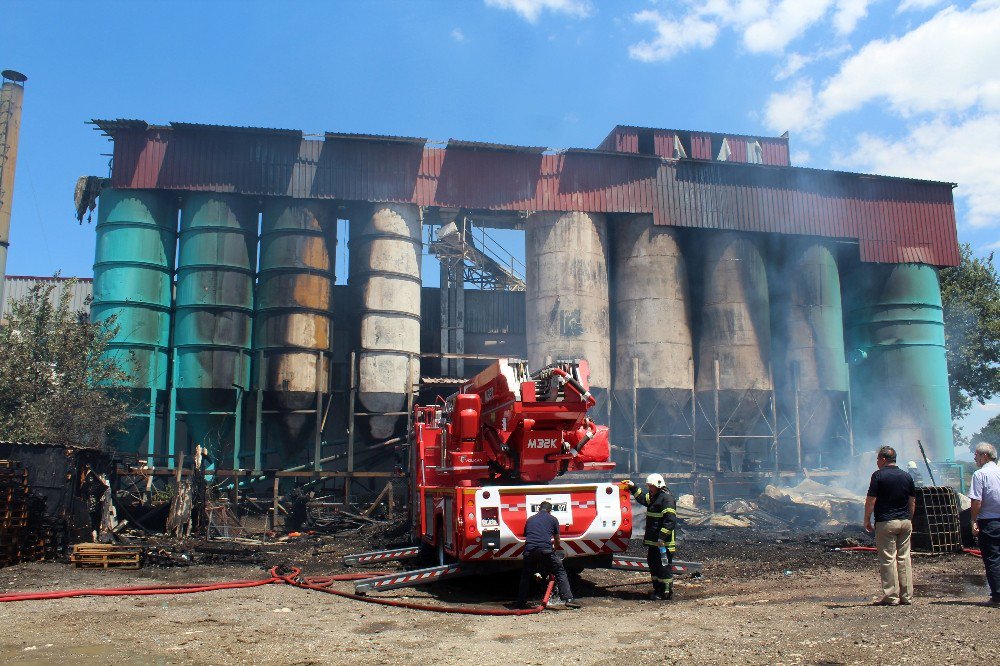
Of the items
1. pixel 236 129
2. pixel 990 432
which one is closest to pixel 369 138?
pixel 236 129

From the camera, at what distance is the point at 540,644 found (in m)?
6.84

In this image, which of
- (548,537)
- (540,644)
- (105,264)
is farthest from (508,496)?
(105,264)

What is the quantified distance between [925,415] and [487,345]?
55.9 feet

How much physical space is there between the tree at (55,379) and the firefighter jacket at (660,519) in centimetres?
1674

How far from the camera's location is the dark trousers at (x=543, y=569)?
9023 mm

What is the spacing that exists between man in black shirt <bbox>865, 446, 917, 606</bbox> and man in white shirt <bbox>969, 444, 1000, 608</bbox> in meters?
0.65

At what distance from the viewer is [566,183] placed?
1105 inches

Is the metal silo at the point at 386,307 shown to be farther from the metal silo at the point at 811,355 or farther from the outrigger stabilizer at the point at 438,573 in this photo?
the outrigger stabilizer at the point at 438,573

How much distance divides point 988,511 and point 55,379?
71.8 ft

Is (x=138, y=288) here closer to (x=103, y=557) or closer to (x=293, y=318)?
(x=293, y=318)

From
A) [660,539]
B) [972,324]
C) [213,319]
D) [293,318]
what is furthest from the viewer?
[972,324]

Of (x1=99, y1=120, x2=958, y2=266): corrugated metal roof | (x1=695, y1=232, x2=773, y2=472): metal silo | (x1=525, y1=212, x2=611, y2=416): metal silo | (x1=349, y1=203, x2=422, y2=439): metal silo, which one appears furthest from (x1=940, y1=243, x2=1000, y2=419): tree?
(x1=349, y1=203, x2=422, y2=439): metal silo

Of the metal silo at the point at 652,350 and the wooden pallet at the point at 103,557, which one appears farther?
the metal silo at the point at 652,350

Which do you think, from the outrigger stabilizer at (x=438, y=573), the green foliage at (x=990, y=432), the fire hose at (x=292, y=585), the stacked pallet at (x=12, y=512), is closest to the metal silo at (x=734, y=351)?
the outrigger stabilizer at (x=438, y=573)
